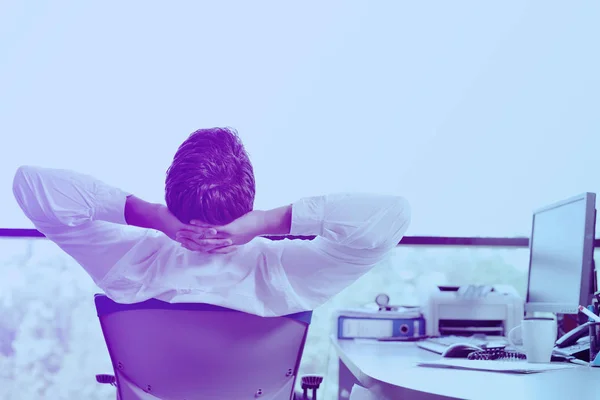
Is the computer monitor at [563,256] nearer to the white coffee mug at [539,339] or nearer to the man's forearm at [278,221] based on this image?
the white coffee mug at [539,339]

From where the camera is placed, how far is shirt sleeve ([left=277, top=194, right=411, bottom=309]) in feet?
3.97

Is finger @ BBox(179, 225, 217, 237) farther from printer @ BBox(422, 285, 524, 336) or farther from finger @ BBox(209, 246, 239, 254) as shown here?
printer @ BBox(422, 285, 524, 336)

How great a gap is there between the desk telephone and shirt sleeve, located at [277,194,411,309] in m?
0.61

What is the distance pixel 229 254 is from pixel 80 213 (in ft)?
0.99

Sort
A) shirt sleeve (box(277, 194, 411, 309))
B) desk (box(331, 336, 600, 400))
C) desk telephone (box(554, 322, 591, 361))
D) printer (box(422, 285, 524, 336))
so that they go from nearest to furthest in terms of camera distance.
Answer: desk (box(331, 336, 600, 400)) < shirt sleeve (box(277, 194, 411, 309)) < desk telephone (box(554, 322, 591, 361)) < printer (box(422, 285, 524, 336))

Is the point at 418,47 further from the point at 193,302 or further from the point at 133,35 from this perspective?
the point at 193,302

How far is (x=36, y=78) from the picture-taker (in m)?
2.84

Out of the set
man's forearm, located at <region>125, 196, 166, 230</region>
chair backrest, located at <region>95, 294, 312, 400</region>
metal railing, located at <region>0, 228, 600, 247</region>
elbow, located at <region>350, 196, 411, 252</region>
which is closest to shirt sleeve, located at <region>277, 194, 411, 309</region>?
elbow, located at <region>350, 196, 411, 252</region>

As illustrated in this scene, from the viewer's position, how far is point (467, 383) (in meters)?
1.05

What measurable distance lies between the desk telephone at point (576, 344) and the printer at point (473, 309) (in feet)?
2.10

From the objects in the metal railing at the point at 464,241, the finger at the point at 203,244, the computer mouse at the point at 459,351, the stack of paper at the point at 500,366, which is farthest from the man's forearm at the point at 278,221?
the metal railing at the point at 464,241

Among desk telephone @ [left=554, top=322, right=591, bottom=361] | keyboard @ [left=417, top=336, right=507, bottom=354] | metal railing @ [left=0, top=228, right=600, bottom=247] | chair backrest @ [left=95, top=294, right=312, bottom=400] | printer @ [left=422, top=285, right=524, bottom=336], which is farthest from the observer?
metal railing @ [left=0, top=228, right=600, bottom=247]

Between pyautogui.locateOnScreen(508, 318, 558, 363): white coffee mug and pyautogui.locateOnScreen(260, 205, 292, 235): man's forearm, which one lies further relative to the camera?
pyautogui.locateOnScreen(508, 318, 558, 363): white coffee mug

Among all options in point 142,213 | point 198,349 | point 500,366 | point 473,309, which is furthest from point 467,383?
point 473,309
